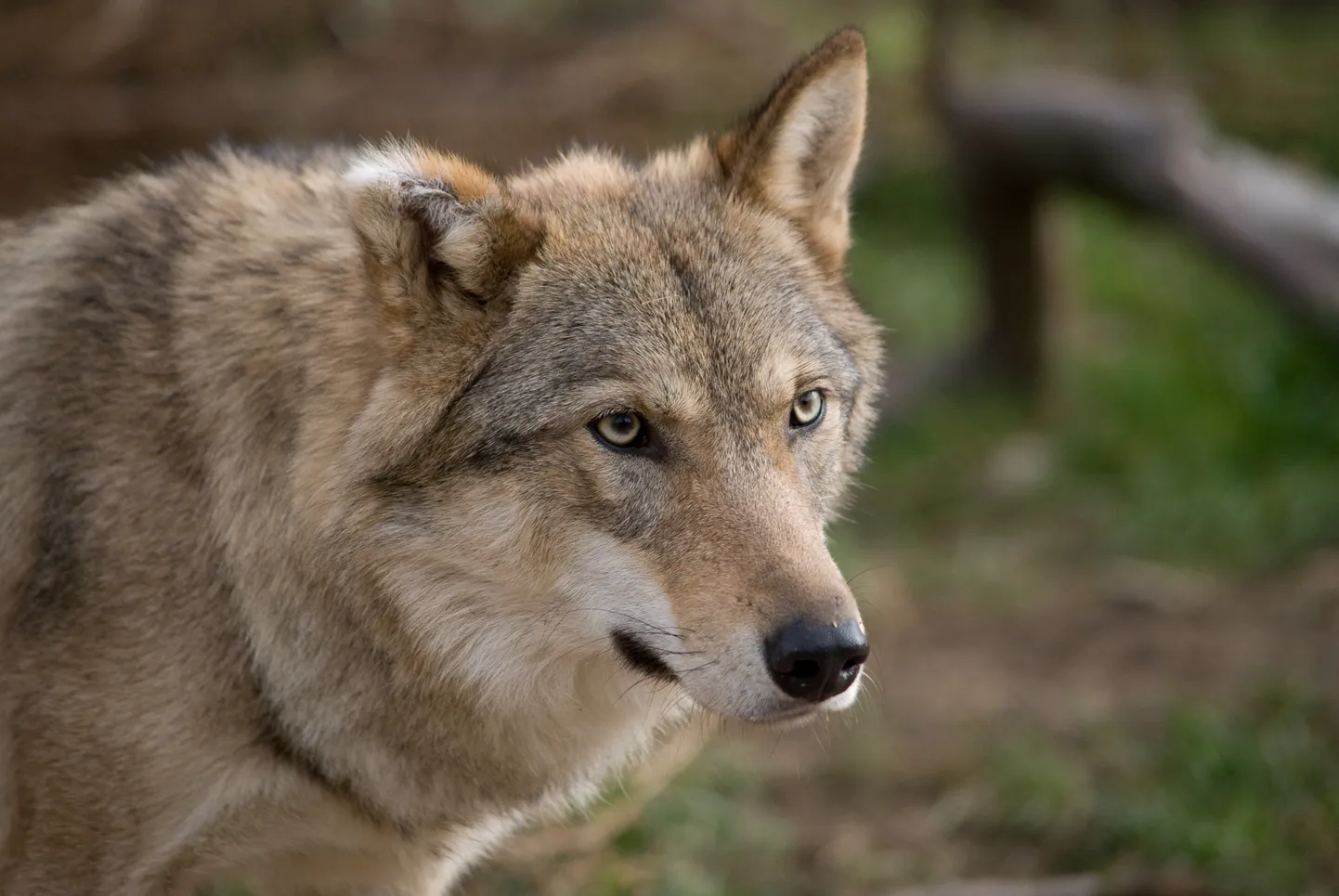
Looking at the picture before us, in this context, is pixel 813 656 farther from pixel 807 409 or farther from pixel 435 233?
pixel 435 233

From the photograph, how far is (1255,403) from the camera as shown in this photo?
718 centimetres

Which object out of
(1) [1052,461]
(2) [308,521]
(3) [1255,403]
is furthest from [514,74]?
(2) [308,521]

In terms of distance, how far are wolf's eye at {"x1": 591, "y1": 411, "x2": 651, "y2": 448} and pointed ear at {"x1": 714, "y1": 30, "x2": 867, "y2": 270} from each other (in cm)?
81

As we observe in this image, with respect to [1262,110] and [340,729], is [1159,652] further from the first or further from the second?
[1262,110]

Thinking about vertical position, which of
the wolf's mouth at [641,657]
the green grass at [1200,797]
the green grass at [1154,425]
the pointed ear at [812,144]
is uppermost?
the pointed ear at [812,144]

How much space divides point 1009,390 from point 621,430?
5208 millimetres

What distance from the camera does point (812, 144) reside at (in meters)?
3.79

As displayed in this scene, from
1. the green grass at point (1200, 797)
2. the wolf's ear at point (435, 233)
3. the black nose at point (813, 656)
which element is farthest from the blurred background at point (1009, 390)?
the wolf's ear at point (435, 233)

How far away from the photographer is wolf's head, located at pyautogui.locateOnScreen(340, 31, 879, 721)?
302 centimetres

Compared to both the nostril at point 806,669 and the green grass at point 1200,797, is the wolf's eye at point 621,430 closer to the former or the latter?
the nostril at point 806,669

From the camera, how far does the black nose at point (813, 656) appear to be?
285 centimetres

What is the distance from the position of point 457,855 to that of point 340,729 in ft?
1.83

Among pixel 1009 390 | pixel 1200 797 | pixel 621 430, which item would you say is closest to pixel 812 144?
pixel 621 430

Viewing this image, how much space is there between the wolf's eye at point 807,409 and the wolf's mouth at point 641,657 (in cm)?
64
